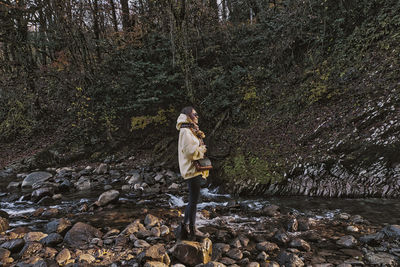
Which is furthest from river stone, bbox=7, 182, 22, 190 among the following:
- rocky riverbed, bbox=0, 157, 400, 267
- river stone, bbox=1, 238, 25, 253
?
river stone, bbox=1, 238, 25, 253

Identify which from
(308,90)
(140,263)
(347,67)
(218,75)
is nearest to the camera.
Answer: (140,263)

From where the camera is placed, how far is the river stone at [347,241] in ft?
13.0

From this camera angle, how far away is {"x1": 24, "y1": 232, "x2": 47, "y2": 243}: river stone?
4546mm

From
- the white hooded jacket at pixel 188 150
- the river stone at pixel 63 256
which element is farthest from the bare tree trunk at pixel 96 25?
the river stone at pixel 63 256

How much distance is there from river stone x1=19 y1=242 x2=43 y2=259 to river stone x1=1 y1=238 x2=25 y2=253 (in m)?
0.09

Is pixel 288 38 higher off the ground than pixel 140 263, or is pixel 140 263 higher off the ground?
pixel 288 38

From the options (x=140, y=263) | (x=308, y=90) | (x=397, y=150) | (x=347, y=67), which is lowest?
(x=140, y=263)

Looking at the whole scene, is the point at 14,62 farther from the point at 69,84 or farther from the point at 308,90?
the point at 308,90

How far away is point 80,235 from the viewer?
4.64 m

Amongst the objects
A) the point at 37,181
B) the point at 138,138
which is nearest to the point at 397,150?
the point at 138,138

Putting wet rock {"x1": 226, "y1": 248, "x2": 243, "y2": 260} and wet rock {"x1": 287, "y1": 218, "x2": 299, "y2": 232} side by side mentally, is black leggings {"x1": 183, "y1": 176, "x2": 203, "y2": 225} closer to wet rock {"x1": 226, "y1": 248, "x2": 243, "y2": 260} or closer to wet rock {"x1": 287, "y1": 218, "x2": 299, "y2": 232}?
wet rock {"x1": 226, "y1": 248, "x2": 243, "y2": 260}

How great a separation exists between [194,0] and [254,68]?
405 centimetres

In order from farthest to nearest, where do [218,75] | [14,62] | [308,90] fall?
[14,62] < [218,75] < [308,90]

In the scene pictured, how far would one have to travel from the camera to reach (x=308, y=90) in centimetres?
930
